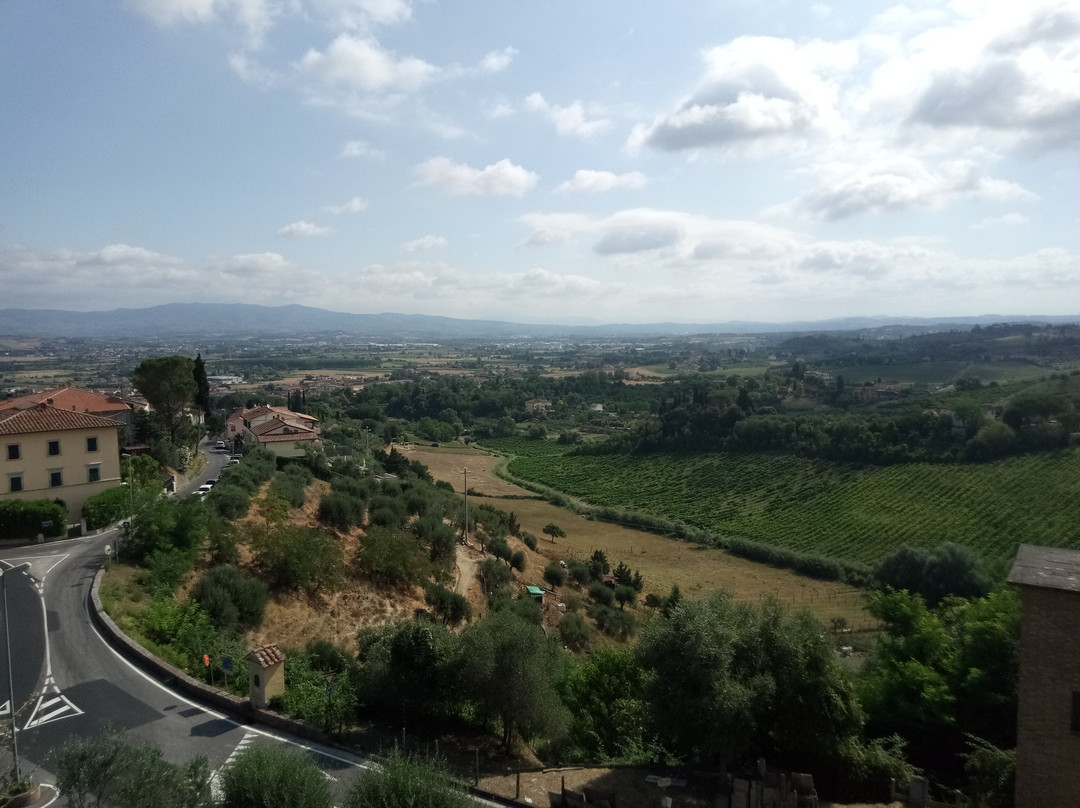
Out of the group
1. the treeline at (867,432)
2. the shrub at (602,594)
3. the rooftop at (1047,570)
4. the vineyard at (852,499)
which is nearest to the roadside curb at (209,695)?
the rooftop at (1047,570)

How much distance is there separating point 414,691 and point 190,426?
2814cm

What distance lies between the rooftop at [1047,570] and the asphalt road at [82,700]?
34.0 feet

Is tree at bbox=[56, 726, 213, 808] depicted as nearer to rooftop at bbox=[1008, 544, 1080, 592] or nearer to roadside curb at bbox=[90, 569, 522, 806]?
roadside curb at bbox=[90, 569, 522, 806]

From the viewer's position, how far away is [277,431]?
38000 millimetres

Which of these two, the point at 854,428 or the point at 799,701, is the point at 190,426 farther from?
the point at 854,428

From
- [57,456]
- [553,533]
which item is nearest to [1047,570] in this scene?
[57,456]

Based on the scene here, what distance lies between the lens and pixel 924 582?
3269 cm

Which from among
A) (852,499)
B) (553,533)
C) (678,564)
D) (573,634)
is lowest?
(678,564)

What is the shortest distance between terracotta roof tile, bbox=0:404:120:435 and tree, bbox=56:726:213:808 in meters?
21.3

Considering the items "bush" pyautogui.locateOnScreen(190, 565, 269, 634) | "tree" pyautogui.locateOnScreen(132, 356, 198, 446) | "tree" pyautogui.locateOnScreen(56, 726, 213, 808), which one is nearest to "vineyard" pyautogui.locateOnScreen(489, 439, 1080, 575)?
"bush" pyautogui.locateOnScreen(190, 565, 269, 634)

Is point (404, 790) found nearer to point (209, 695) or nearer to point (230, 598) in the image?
point (209, 695)

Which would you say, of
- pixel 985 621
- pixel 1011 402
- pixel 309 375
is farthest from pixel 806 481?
pixel 309 375

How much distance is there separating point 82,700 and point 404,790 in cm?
870

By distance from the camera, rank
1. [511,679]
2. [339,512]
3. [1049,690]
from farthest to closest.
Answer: [339,512], [511,679], [1049,690]
